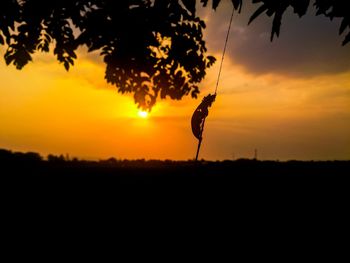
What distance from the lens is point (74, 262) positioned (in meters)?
3.29

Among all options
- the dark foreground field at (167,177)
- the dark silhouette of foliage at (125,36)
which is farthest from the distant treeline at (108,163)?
the dark silhouette of foliage at (125,36)

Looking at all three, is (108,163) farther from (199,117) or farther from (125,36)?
(199,117)

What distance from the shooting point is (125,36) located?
531 cm

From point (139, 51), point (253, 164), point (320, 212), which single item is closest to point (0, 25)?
point (139, 51)

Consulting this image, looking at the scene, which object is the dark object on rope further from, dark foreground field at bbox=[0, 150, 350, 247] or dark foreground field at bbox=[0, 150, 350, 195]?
dark foreground field at bbox=[0, 150, 350, 195]

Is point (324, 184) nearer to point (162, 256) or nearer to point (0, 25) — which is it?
point (162, 256)

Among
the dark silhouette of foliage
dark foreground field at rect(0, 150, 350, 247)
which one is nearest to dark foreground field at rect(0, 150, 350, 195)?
dark foreground field at rect(0, 150, 350, 247)

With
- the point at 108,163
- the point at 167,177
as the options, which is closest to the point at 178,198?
the point at 167,177

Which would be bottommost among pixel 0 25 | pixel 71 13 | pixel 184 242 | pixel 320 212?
pixel 184 242

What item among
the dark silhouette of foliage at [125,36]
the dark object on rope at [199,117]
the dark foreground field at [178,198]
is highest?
the dark silhouette of foliage at [125,36]

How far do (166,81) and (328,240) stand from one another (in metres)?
4.40

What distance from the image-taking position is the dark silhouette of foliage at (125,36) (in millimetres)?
5113

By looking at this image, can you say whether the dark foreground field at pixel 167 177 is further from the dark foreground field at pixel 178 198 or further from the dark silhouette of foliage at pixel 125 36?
the dark silhouette of foliage at pixel 125 36

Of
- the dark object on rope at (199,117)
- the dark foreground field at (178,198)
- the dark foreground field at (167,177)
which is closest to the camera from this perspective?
the dark object on rope at (199,117)
